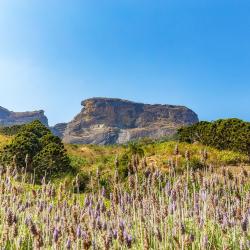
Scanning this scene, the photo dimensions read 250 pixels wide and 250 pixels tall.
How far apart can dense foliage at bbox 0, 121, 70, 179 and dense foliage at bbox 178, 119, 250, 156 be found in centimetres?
1371

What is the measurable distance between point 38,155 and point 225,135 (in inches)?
640

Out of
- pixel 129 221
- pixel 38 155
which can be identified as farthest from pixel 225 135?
pixel 129 221

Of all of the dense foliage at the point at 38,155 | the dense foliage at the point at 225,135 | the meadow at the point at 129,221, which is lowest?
the meadow at the point at 129,221

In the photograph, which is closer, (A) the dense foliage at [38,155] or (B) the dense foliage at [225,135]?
(A) the dense foliage at [38,155]

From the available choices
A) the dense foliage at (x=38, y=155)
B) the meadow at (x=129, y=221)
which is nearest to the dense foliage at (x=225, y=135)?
the dense foliage at (x=38, y=155)

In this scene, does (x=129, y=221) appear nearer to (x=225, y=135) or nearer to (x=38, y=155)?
(x=38, y=155)

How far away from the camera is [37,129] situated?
132 feet

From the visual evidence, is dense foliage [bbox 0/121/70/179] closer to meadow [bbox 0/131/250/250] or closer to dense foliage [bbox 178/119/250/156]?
dense foliage [bbox 178/119/250/156]

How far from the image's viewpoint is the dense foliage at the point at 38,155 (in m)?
27.8

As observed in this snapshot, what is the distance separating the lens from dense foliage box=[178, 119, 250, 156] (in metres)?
34.3

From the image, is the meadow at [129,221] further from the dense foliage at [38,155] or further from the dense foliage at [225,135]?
the dense foliage at [225,135]

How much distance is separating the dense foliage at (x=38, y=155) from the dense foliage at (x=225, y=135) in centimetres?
1371

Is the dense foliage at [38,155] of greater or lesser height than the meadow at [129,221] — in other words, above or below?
above

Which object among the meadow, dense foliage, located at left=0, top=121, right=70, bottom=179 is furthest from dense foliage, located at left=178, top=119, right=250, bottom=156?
the meadow
